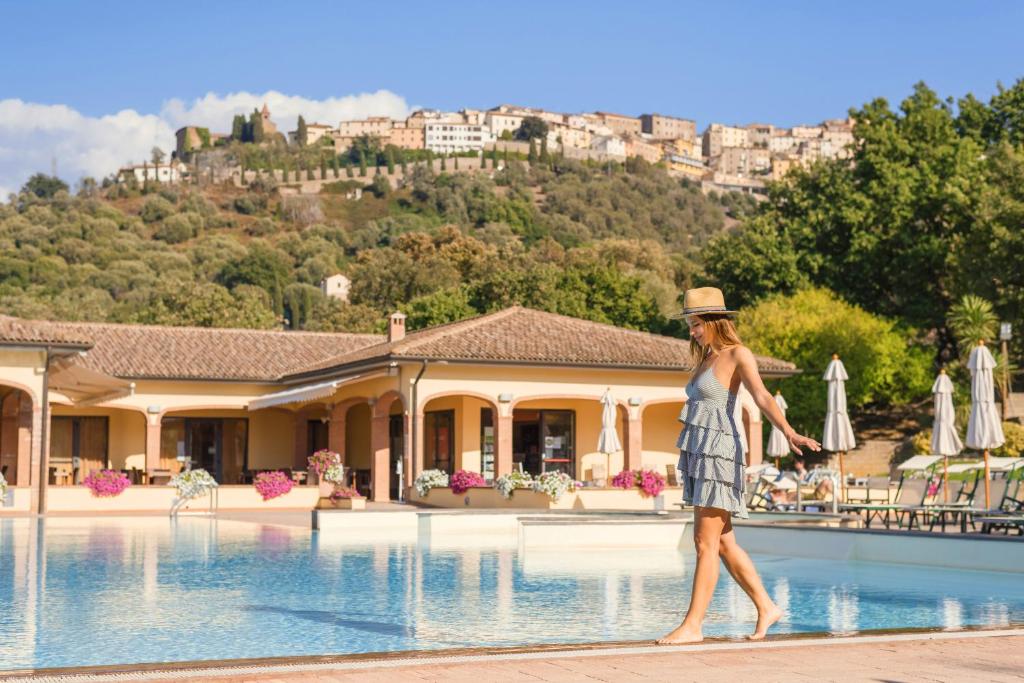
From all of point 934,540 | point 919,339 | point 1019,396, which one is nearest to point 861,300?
point 919,339

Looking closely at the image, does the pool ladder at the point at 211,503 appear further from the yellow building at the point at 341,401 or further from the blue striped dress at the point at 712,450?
the blue striped dress at the point at 712,450

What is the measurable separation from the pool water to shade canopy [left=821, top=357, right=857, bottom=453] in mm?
3591

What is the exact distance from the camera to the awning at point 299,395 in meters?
27.8

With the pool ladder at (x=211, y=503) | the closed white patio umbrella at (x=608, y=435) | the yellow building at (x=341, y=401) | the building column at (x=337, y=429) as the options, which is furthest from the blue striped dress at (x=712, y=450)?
the building column at (x=337, y=429)

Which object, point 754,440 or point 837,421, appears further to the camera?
point 754,440

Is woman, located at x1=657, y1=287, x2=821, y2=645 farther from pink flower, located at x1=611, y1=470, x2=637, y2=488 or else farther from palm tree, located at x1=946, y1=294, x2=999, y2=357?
palm tree, located at x1=946, y1=294, x2=999, y2=357

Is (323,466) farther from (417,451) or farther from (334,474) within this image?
(417,451)

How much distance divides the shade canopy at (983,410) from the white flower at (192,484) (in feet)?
52.6


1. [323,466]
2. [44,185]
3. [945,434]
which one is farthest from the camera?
[44,185]

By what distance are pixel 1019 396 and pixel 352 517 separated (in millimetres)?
30734

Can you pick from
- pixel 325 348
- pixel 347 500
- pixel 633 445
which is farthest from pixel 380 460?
pixel 325 348

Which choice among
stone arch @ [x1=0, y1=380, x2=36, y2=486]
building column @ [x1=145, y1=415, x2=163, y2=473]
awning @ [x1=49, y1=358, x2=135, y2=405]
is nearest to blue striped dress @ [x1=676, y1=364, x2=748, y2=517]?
awning @ [x1=49, y1=358, x2=135, y2=405]

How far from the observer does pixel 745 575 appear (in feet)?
22.8

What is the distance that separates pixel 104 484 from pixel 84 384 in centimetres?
217
